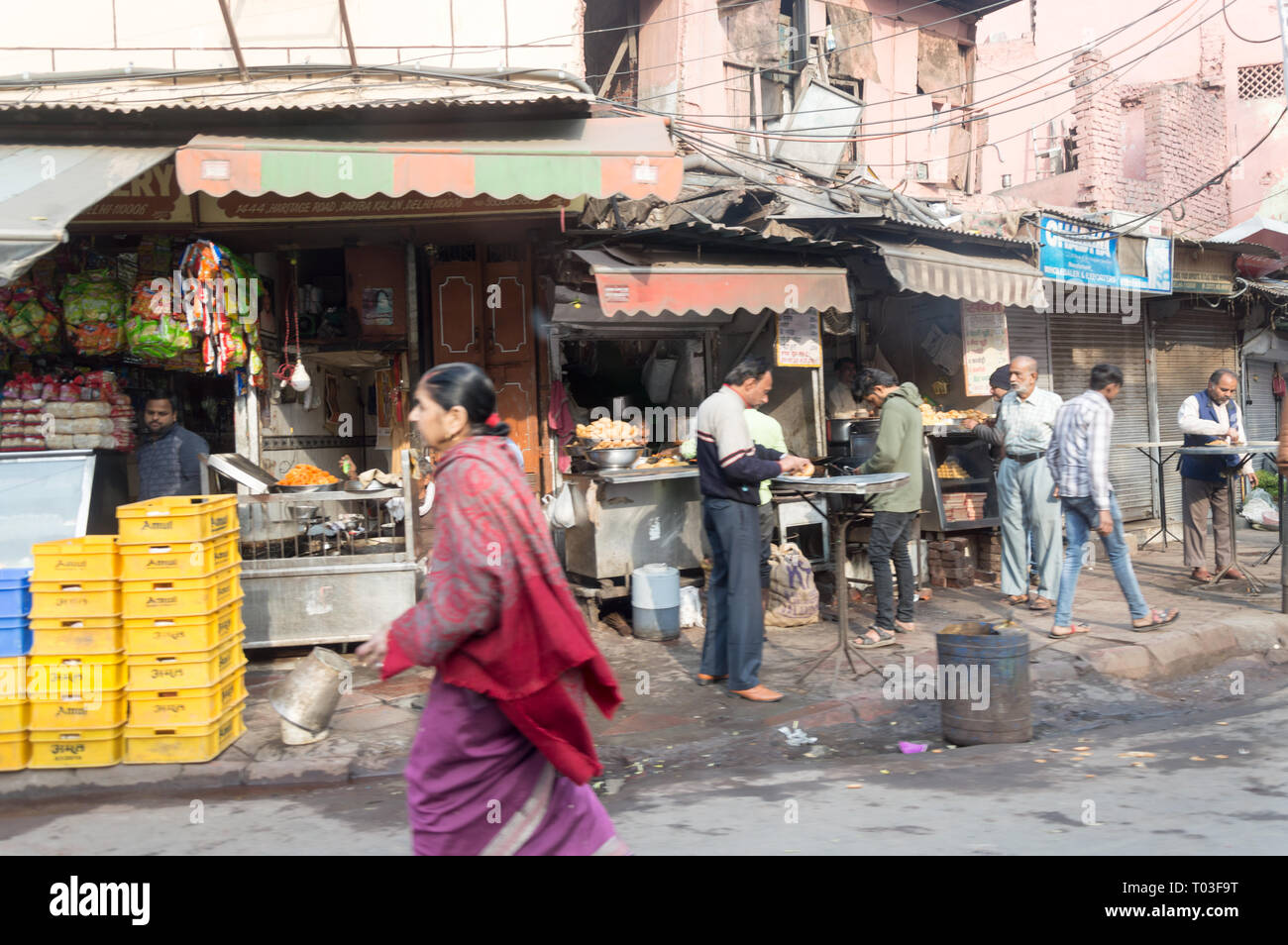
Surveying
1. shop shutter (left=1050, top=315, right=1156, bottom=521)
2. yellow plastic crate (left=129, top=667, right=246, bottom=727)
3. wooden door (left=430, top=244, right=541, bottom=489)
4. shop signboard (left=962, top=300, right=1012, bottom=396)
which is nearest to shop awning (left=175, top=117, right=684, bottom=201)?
wooden door (left=430, top=244, right=541, bottom=489)

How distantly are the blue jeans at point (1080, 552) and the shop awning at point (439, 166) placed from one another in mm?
3864

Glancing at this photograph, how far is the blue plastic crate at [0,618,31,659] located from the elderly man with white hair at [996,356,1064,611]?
24.0ft

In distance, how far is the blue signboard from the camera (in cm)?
1068

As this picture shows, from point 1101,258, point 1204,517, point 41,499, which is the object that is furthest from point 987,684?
point 1101,258

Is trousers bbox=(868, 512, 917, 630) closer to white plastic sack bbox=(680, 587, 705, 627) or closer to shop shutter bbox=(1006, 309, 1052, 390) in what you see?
white plastic sack bbox=(680, 587, 705, 627)

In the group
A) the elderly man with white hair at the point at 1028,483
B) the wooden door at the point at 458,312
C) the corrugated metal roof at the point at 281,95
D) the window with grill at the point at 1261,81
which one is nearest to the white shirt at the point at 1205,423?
the elderly man with white hair at the point at 1028,483

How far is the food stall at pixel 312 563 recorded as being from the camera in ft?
22.6

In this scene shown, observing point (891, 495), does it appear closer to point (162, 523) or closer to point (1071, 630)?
point (1071, 630)

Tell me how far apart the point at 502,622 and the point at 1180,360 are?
579 inches

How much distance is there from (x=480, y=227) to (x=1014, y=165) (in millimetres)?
17871

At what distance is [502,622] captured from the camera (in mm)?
2346

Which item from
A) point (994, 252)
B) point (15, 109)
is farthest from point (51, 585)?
point (994, 252)

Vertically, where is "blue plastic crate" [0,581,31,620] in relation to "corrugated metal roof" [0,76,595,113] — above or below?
below

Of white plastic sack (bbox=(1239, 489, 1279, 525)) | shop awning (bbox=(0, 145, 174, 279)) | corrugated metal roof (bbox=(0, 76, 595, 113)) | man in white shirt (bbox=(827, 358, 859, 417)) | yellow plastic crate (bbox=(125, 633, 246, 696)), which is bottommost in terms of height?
white plastic sack (bbox=(1239, 489, 1279, 525))
